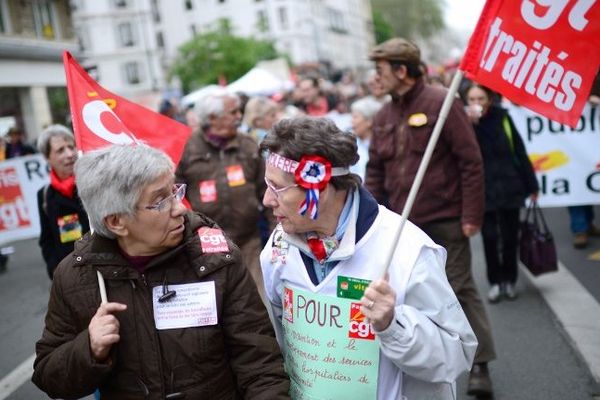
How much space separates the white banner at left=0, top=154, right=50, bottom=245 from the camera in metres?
9.98

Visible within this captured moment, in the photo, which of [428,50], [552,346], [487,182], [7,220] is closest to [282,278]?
[552,346]

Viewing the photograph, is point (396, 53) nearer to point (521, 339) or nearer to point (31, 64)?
point (521, 339)

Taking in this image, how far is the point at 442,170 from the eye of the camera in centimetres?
429

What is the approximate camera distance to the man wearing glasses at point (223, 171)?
204 inches

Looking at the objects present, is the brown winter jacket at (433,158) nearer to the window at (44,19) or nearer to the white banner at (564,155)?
the white banner at (564,155)

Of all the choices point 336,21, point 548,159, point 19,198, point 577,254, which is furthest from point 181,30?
point 577,254

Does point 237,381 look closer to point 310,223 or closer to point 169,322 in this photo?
point 169,322

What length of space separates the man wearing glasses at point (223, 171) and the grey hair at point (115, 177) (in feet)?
8.86

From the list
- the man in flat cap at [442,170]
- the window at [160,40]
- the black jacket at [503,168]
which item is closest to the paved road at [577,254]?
the black jacket at [503,168]

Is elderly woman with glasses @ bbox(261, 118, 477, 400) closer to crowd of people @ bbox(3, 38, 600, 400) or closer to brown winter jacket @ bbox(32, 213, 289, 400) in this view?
crowd of people @ bbox(3, 38, 600, 400)

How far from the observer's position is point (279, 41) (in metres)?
79.1

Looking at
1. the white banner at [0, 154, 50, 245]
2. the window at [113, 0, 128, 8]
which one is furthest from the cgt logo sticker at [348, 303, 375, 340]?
the window at [113, 0, 128, 8]

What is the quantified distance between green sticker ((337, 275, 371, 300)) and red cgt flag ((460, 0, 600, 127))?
0.77m

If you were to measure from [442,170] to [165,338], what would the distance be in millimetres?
2404
